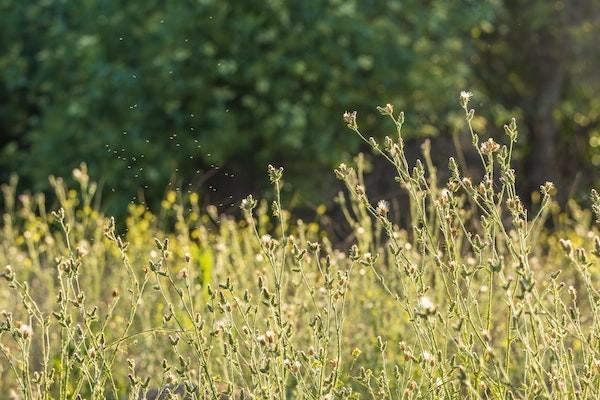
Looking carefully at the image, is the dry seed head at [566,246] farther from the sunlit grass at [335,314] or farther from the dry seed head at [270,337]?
the dry seed head at [270,337]

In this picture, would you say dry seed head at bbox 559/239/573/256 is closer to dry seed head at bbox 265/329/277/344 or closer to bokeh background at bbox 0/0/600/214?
dry seed head at bbox 265/329/277/344

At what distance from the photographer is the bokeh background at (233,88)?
30.1 ft

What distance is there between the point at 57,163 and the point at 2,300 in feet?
14.2

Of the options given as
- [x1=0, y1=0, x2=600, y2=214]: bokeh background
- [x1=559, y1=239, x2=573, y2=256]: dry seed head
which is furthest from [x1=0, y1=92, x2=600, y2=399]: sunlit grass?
[x1=0, y1=0, x2=600, y2=214]: bokeh background

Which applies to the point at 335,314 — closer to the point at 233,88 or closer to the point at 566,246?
the point at 566,246

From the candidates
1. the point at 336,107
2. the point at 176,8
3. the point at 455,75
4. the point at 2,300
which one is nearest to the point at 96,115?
the point at 176,8

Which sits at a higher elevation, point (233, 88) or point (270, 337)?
point (270, 337)

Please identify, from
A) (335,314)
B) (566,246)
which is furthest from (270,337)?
(566,246)

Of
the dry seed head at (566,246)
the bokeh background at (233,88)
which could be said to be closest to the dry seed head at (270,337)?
the dry seed head at (566,246)

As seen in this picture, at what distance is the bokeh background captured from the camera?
9.19 m

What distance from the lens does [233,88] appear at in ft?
31.1

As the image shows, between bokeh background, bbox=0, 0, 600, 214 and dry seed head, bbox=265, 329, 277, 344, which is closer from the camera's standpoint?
dry seed head, bbox=265, 329, 277, 344

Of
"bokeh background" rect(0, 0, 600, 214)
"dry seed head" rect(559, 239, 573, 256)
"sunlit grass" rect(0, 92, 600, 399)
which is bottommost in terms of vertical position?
"bokeh background" rect(0, 0, 600, 214)

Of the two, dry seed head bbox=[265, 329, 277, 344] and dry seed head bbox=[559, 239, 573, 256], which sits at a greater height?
dry seed head bbox=[559, 239, 573, 256]
